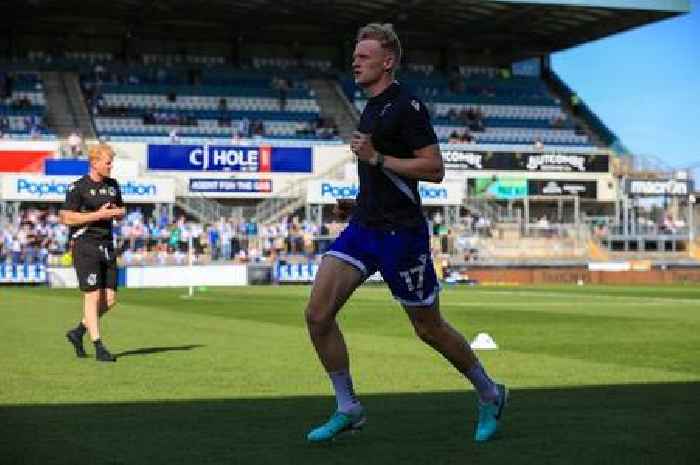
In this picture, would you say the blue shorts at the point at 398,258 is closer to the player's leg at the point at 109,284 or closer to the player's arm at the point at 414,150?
the player's arm at the point at 414,150

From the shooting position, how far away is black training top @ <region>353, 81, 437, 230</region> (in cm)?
747

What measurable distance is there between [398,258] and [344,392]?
2.72ft

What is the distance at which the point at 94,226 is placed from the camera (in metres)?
13.3

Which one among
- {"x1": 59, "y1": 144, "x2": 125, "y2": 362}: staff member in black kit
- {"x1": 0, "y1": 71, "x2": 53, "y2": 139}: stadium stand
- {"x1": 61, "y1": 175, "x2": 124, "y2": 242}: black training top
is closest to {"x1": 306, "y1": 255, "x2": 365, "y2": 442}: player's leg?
{"x1": 59, "y1": 144, "x2": 125, "y2": 362}: staff member in black kit

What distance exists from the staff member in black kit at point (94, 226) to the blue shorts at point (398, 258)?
5941mm

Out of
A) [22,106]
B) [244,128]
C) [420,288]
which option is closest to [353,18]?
[244,128]

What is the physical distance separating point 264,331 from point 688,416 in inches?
448

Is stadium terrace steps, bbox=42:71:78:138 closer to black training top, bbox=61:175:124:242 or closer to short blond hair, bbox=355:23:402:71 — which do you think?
black training top, bbox=61:175:124:242

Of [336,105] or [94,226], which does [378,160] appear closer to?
[94,226]

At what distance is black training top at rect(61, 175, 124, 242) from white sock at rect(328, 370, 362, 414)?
6.09m

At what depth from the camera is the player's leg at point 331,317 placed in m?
7.47

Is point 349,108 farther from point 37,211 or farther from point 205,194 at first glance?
point 37,211

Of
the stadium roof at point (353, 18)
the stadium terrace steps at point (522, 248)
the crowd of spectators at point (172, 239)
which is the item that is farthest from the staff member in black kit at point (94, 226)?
the stadium roof at point (353, 18)

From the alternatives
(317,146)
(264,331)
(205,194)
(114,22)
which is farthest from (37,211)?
(264,331)
